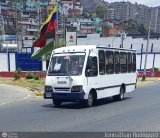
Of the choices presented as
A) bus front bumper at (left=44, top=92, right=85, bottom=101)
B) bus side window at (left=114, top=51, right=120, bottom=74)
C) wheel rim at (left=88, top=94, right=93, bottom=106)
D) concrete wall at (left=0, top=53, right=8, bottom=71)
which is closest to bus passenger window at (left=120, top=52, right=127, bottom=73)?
bus side window at (left=114, top=51, right=120, bottom=74)

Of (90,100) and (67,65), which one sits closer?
(67,65)

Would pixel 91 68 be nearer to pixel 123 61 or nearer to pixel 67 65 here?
pixel 67 65

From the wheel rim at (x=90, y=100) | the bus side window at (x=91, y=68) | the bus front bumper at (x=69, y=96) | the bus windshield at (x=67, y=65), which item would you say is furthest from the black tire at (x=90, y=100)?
the bus windshield at (x=67, y=65)

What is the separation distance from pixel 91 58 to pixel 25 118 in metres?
5.19

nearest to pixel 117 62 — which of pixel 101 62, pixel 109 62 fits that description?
pixel 109 62

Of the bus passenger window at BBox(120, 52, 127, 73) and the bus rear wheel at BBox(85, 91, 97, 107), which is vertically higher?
the bus passenger window at BBox(120, 52, 127, 73)

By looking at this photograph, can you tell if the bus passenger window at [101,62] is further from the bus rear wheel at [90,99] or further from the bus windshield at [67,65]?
the bus windshield at [67,65]

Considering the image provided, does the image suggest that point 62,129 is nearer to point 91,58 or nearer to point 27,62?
point 91,58

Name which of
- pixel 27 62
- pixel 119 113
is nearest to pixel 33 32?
pixel 27 62

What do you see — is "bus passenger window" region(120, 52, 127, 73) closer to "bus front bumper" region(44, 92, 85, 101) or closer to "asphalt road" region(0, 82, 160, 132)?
"asphalt road" region(0, 82, 160, 132)

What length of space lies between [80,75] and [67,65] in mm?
784

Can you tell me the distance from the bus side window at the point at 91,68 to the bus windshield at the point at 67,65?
0.30 m

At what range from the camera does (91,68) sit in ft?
56.5

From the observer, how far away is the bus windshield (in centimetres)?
1666
